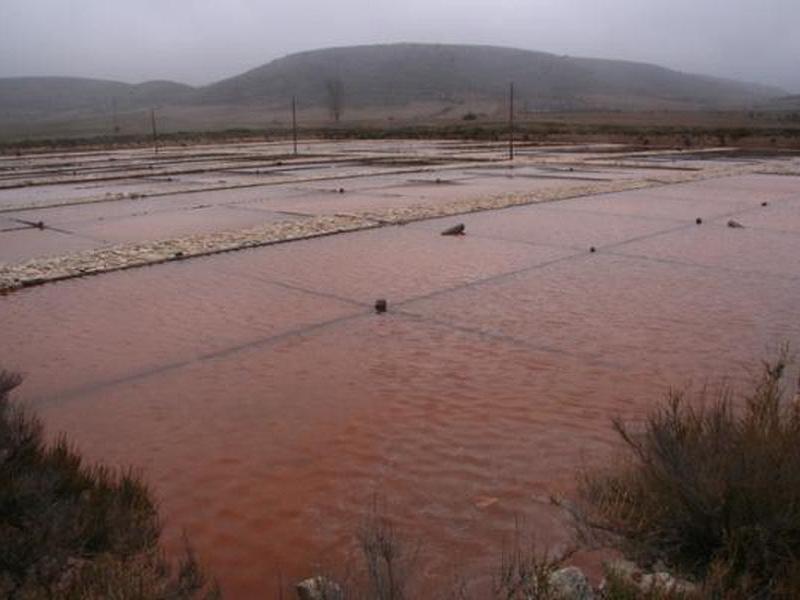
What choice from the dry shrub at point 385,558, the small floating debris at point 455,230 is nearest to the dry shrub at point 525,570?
the dry shrub at point 385,558

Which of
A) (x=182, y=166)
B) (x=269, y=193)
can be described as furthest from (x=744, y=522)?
(x=182, y=166)

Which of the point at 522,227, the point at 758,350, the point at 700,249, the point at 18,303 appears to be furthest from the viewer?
the point at 522,227

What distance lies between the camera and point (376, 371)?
273 inches

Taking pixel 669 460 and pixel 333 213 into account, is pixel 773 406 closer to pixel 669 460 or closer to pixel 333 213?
pixel 669 460

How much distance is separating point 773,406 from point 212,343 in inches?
197

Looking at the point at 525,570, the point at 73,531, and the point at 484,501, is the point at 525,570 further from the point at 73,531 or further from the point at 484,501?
the point at 73,531

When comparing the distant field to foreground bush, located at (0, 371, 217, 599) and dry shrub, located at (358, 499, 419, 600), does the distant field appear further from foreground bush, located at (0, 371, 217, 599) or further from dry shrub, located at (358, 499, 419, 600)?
foreground bush, located at (0, 371, 217, 599)

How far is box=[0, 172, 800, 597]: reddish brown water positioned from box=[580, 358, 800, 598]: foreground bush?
1.41 ft

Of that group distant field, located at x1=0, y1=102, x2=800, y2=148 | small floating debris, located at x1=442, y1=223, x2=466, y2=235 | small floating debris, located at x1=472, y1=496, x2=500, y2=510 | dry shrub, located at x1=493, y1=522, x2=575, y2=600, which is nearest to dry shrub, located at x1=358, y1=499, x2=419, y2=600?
dry shrub, located at x1=493, y1=522, x2=575, y2=600

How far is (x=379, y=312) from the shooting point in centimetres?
878

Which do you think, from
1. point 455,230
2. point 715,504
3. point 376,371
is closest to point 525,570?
point 715,504

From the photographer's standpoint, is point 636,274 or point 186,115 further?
point 186,115

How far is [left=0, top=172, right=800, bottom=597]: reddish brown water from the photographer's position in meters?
4.57

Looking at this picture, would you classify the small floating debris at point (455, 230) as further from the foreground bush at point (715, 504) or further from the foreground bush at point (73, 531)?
the foreground bush at point (73, 531)
